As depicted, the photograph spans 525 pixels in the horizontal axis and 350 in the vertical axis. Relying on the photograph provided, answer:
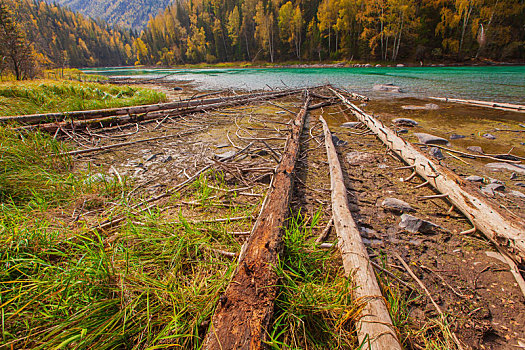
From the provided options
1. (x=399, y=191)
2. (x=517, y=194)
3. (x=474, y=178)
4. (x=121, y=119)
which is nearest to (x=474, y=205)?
(x=399, y=191)

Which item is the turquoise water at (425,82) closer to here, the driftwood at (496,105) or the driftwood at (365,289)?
the driftwood at (496,105)

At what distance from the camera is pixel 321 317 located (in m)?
1.55

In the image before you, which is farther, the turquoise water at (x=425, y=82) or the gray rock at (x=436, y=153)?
the turquoise water at (x=425, y=82)

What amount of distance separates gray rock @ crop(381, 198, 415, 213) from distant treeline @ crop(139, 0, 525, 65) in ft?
153

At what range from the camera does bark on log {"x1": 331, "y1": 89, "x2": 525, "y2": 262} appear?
212 centimetres

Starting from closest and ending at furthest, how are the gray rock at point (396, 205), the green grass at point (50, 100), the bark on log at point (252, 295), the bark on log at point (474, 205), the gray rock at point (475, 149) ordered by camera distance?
1. the bark on log at point (252, 295)
2. the bark on log at point (474, 205)
3. the gray rock at point (396, 205)
4. the gray rock at point (475, 149)
5. the green grass at point (50, 100)

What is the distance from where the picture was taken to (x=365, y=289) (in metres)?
1.60

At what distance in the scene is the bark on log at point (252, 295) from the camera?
3.91 feet

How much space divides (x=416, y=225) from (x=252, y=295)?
2369mm

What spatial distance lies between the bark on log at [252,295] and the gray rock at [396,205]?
177 cm

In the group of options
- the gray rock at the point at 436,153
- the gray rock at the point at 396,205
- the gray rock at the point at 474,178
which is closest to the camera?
the gray rock at the point at 396,205

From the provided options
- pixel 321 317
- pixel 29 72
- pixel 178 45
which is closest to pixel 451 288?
pixel 321 317

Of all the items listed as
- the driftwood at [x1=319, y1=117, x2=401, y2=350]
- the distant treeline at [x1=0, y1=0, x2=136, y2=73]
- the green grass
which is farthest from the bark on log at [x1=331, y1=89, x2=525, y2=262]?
the distant treeline at [x1=0, y1=0, x2=136, y2=73]

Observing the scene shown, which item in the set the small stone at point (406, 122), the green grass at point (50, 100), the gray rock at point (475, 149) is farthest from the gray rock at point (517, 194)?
the green grass at point (50, 100)
